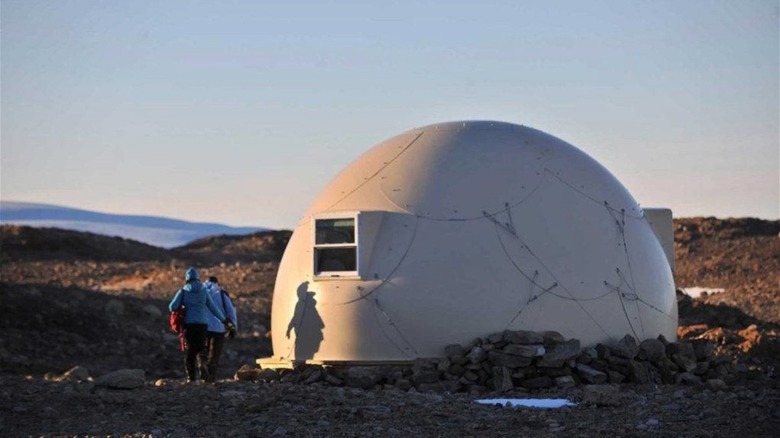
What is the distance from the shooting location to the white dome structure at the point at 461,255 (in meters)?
16.9

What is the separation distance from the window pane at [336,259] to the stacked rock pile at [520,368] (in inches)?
45.9

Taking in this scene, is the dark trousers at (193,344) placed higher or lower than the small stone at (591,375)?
higher

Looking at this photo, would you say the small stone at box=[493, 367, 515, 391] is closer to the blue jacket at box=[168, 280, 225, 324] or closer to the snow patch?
the snow patch

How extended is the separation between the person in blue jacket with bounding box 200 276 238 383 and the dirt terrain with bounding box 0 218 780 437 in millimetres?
1073

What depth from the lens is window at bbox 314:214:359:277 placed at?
17.3 m

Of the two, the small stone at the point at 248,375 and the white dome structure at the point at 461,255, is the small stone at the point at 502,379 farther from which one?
the small stone at the point at 248,375

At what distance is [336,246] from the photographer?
1739 centimetres

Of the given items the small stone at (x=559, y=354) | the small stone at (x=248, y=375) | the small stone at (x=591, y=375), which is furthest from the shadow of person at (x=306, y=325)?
the small stone at (x=591, y=375)

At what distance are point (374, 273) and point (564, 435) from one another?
505 centimetres

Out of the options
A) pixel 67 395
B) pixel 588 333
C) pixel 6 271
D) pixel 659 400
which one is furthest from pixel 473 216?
pixel 6 271

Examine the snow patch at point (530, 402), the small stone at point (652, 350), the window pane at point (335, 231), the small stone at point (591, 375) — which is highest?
the window pane at point (335, 231)

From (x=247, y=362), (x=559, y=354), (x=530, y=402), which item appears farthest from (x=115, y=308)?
(x=530, y=402)

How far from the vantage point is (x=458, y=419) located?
13594 millimetres

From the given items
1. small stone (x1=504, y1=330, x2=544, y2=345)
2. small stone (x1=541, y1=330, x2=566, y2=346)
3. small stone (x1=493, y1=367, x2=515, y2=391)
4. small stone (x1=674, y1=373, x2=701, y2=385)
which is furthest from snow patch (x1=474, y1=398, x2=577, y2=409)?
small stone (x1=674, y1=373, x2=701, y2=385)
